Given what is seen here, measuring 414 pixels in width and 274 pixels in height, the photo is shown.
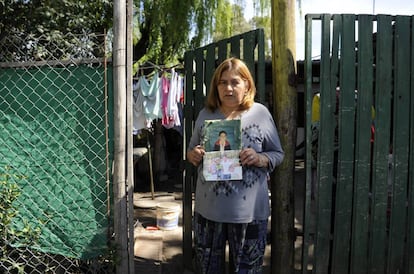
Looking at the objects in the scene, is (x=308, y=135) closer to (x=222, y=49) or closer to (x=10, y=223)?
(x=222, y=49)

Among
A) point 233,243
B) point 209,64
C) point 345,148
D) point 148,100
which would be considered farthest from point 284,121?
point 148,100

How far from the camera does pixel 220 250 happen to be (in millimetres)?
2467

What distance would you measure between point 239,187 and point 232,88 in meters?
0.61

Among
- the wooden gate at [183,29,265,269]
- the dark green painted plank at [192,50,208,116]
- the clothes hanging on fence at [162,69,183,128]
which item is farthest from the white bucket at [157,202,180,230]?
the clothes hanging on fence at [162,69,183,128]

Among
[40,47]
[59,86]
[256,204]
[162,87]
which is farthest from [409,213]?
[162,87]

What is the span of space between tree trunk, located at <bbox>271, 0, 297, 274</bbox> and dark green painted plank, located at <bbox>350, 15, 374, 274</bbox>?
49cm

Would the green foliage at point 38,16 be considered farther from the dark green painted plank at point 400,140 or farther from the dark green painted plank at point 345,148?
the dark green painted plank at point 400,140

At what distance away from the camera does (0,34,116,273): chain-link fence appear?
8.93 ft

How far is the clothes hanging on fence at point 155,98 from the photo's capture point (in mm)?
6746

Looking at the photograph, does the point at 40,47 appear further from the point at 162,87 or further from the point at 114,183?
the point at 162,87

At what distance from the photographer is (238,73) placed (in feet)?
7.64

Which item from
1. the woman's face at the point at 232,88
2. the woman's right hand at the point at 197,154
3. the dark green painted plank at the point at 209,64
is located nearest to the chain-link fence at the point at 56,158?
the woman's right hand at the point at 197,154

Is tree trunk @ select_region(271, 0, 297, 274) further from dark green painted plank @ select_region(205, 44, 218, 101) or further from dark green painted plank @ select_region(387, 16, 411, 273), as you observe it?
dark green painted plank @ select_region(387, 16, 411, 273)

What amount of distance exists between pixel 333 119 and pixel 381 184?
651mm
